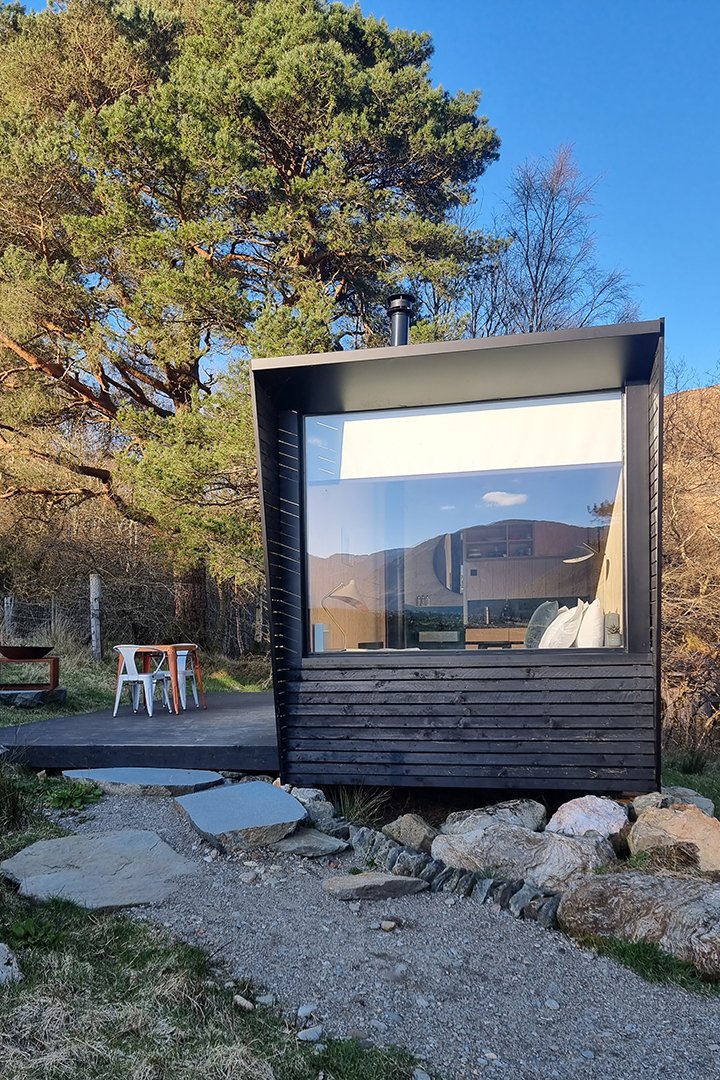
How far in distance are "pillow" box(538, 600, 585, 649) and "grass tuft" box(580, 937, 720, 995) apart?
6.07 feet

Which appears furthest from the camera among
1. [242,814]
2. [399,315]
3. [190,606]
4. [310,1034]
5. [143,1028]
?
[190,606]

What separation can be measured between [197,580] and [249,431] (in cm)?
436

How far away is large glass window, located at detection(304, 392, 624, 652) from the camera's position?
15.5ft

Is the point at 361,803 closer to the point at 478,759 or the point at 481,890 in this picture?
the point at 478,759

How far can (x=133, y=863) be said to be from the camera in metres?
3.49

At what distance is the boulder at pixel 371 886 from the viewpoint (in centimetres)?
342

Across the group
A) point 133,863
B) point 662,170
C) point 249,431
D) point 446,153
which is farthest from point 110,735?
point 662,170

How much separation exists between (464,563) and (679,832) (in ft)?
5.93

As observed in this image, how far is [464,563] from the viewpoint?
4805 mm

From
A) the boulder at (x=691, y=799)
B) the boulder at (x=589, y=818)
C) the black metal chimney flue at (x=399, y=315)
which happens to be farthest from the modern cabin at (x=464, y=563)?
the black metal chimney flue at (x=399, y=315)

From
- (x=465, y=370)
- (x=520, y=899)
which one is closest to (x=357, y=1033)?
(x=520, y=899)

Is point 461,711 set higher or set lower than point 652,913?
higher

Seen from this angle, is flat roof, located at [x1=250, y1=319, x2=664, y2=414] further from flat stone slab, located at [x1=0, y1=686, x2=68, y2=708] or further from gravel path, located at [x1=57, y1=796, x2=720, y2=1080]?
flat stone slab, located at [x1=0, y1=686, x2=68, y2=708]

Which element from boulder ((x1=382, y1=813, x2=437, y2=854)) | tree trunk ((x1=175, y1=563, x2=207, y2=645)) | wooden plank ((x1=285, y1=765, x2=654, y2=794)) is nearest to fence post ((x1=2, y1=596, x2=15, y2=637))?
tree trunk ((x1=175, y1=563, x2=207, y2=645))
